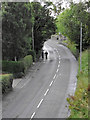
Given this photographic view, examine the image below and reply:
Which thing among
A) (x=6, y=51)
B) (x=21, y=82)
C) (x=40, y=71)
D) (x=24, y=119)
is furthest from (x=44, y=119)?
(x=40, y=71)

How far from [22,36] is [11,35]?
1.72 metres

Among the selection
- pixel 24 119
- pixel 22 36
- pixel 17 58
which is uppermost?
pixel 22 36

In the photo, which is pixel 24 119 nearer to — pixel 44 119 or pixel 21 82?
pixel 44 119

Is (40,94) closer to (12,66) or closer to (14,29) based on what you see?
(12,66)

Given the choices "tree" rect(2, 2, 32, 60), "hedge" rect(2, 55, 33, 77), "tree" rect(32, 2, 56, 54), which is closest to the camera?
"tree" rect(2, 2, 32, 60)

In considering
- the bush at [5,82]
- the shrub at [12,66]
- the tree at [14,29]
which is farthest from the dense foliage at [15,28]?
the bush at [5,82]

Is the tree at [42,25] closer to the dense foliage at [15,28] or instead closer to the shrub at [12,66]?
the dense foliage at [15,28]

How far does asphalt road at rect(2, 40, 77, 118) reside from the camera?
16750 mm

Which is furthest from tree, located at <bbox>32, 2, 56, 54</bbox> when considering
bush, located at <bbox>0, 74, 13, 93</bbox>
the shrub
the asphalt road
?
bush, located at <bbox>0, 74, 13, 93</bbox>

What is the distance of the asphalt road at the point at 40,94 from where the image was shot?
1675 cm

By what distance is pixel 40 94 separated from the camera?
21578mm

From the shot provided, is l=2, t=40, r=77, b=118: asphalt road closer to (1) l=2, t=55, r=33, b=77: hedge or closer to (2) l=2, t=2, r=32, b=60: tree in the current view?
(1) l=2, t=55, r=33, b=77: hedge

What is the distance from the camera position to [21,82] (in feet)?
87.9

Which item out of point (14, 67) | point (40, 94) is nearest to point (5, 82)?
point (40, 94)
